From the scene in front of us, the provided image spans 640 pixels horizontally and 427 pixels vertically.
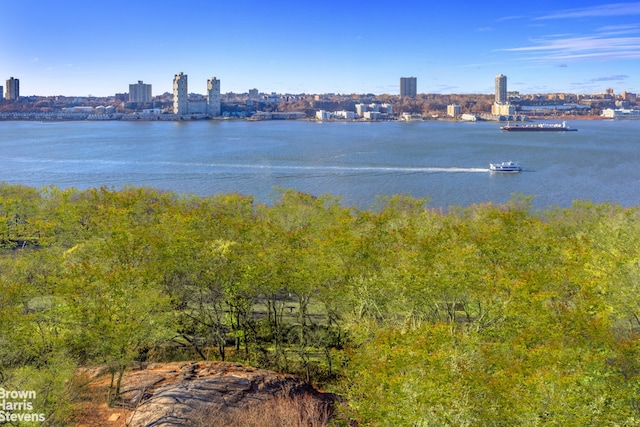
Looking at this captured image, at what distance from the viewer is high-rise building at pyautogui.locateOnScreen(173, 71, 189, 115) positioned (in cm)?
9188

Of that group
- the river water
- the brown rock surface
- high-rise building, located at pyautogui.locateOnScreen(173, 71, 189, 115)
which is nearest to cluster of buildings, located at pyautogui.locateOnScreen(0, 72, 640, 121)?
high-rise building, located at pyautogui.locateOnScreen(173, 71, 189, 115)

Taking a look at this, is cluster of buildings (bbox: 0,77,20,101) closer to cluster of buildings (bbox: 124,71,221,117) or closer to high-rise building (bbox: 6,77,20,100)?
high-rise building (bbox: 6,77,20,100)

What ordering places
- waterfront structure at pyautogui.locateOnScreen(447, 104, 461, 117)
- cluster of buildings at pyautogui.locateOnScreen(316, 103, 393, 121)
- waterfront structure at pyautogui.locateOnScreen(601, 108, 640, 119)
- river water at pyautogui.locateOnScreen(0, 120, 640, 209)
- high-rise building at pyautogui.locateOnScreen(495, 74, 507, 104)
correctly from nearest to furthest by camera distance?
river water at pyautogui.locateOnScreen(0, 120, 640, 209), cluster of buildings at pyautogui.locateOnScreen(316, 103, 393, 121), waterfront structure at pyautogui.locateOnScreen(601, 108, 640, 119), waterfront structure at pyautogui.locateOnScreen(447, 104, 461, 117), high-rise building at pyautogui.locateOnScreen(495, 74, 507, 104)

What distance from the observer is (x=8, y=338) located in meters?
5.86

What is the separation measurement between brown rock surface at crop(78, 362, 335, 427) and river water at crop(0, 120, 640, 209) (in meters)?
11.1

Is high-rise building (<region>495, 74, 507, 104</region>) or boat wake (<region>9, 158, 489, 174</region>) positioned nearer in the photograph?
boat wake (<region>9, 158, 489, 174</region>)

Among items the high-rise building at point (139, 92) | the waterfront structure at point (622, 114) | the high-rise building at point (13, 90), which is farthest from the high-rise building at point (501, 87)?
the high-rise building at point (13, 90)

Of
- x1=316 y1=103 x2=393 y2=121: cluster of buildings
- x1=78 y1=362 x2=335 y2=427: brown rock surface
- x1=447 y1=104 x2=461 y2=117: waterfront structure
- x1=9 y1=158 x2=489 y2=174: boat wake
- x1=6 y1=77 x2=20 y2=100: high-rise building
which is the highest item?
x1=6 y1=77 x2=20 y2=100: high-rise building

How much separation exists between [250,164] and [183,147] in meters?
13.0

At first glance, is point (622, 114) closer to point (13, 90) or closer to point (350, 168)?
point (350, 168)

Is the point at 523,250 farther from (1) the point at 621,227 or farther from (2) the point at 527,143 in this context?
(2) the point at 527,143

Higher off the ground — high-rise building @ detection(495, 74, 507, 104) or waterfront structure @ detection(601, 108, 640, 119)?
high-rise building @ detection(495, 74, 507, 104)

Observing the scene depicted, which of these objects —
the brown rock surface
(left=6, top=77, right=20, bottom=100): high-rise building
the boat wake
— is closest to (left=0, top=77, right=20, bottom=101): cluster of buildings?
(left=6, top=77, right=20, bottom=100): high-rise building

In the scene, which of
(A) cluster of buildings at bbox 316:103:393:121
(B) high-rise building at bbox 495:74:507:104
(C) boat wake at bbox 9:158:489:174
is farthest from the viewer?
(B) high-rise building at bbox 495:74:507:104
